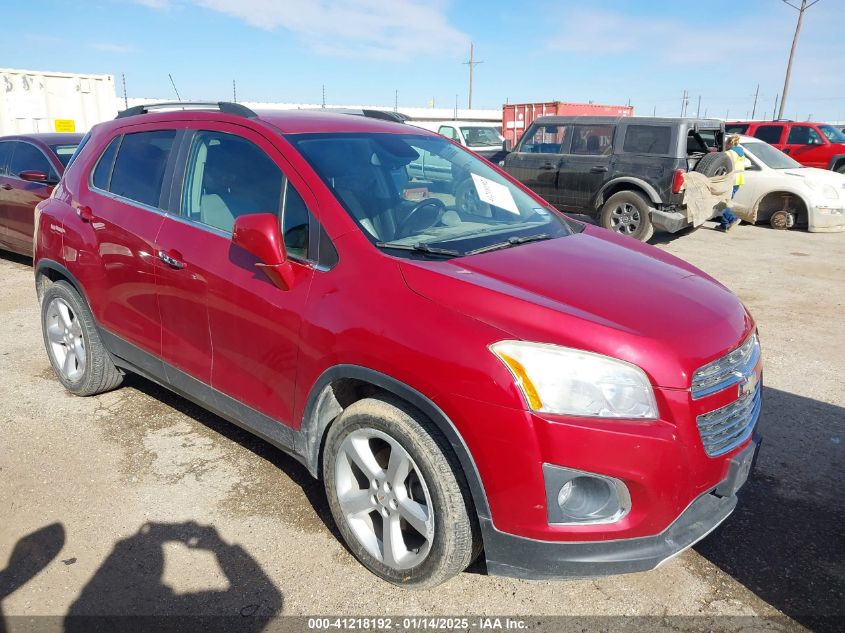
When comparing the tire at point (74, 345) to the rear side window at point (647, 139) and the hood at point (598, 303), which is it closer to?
the hood at point (598, 303)

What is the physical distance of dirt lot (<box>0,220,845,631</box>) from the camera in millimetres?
2564

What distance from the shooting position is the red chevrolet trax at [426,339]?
2168 mm

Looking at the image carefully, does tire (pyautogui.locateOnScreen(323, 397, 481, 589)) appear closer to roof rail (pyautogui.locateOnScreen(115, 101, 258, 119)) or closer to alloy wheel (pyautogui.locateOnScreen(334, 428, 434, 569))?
alloy wheel (pyautogui.locateOnScreen(334, 428, 434, 569))

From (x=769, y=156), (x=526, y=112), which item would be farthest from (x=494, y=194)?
(x=526, y=112)

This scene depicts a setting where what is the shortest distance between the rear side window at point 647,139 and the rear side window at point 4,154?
27.5 feet

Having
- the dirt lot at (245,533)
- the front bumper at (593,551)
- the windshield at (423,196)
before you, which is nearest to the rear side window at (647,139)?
the dirt lot at (245,533)

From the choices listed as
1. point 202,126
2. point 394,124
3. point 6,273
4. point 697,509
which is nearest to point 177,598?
point 697,509

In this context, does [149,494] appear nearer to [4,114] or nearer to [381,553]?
[381,553]

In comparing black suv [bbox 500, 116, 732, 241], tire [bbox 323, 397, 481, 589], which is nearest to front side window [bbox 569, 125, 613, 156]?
black suv [bbox 500, 116, 732, 241]

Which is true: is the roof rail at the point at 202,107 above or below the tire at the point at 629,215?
above

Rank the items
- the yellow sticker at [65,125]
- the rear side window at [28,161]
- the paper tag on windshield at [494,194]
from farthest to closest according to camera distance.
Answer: the yellow sticker at [65,125] < the rear side window at [28,161] < the paper tag on windshield at [494,194]

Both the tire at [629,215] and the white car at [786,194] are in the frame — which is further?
the white car at [786,194]

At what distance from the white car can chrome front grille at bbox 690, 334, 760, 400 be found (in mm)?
10647

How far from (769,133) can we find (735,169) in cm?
657
